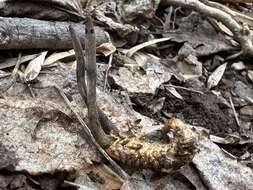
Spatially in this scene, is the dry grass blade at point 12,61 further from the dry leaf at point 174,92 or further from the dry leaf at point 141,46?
the dry leaf at point 174,92

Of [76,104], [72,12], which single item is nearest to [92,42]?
[76,104]

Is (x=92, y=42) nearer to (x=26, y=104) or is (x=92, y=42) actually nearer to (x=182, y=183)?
(x=26, y=104)

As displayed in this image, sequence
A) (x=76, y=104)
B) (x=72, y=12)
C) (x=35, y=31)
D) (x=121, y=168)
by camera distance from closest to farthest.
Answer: (x=121, y=168)
(x=76, y=104)
(x=35, y=31)
(x=72, y=12)

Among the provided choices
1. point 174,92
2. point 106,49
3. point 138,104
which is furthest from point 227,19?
point 138,104

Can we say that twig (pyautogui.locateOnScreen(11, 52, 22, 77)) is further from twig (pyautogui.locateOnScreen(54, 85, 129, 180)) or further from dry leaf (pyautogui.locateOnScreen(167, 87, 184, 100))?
dry leaf (pyautogui.locateOnScreen(167, 87, 184, 100))

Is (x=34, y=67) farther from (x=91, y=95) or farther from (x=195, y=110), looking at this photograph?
(x=195, y=110)

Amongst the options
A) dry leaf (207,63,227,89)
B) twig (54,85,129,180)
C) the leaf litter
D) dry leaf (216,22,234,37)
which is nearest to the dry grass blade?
the leaf litter
